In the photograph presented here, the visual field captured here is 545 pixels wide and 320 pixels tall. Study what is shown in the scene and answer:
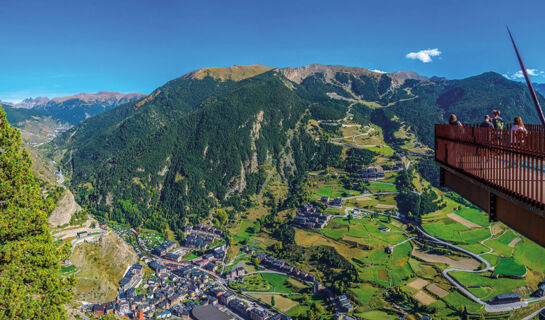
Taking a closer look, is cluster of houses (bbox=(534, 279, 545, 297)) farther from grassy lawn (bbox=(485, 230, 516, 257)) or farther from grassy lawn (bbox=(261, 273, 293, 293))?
grassy lawn (bbox=(261, 273, 293, 293))

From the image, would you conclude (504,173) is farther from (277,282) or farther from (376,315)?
(277,282)

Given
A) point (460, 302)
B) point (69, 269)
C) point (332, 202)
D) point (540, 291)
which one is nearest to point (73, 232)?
point (69, 269)

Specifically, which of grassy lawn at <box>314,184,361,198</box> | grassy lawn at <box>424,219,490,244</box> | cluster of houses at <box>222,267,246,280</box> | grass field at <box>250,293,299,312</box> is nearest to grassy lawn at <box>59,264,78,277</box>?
cluster of houses at <box>222,267,246,280</box>

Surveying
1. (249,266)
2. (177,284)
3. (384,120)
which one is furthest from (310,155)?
(177,284)

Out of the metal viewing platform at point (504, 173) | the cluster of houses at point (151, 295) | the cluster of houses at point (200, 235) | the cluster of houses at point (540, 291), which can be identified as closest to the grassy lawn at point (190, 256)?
the cluster of houses at point (200, 235)

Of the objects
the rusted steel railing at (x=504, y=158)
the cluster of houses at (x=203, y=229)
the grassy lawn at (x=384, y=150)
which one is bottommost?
the cluster of houses at (x=203, y=229)

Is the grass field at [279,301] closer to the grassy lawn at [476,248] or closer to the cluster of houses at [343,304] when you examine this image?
the cluster of houses at [343,304]
